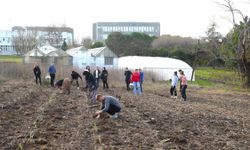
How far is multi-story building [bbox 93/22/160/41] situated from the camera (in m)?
159

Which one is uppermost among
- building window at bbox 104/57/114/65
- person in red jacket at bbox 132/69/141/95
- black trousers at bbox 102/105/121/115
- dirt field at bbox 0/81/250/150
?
building window at bbox 104/57/114/65

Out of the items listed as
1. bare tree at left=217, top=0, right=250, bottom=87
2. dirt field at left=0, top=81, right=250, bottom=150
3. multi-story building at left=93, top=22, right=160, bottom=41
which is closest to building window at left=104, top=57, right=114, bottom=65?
bare tree at left=217, top=0, right=250, bottom=87

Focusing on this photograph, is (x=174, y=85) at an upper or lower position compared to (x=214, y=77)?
upper

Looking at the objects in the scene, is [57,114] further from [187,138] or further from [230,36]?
[230,36]

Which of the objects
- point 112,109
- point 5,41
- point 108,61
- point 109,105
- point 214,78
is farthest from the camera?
point 5,41

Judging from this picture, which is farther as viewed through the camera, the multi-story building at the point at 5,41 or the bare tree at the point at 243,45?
the multi-story building at the point at 5,41

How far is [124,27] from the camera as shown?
16412 cm

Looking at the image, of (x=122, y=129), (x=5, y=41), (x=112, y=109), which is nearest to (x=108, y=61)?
(x=112, y=109)

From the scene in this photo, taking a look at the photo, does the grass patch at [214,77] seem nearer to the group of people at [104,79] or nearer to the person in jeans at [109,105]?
the group of people at [104,79]

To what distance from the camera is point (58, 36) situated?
8506 cm

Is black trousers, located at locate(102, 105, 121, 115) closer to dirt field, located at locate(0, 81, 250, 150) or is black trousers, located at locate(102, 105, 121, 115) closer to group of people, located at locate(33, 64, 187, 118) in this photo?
group of people, located at locate(33, 64, 187, 118)

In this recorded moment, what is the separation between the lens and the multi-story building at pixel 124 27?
159 metres

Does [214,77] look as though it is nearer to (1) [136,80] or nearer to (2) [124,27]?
(1) [136,80]

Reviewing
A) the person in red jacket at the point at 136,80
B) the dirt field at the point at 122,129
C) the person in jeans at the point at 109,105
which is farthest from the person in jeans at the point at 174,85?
the person in jeans at the point at 109,105
